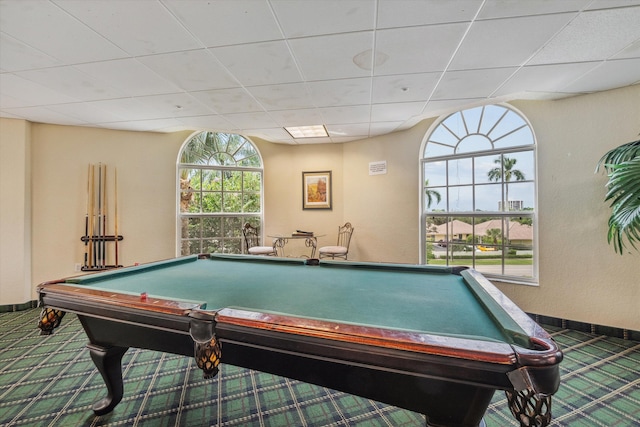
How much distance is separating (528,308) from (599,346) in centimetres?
62

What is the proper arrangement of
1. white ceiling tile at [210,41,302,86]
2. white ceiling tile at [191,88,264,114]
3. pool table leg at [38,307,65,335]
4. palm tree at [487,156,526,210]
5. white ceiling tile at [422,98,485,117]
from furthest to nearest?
palm tree at [487,156,526,210]
white ceiling tile at [422,98,485,117]
white ceiling tile at [191,88,264,114]
white ceiling tile at [210,41,302,86]
pool table leg at [38,307,65,335]

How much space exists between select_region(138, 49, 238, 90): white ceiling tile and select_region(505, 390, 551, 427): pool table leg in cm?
248

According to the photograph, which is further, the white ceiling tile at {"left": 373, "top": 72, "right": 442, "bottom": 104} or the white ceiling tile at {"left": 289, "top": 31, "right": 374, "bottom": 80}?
the white ceiling tile at {"left": 373, "top": 72, "right": 442, "bottom": 104}

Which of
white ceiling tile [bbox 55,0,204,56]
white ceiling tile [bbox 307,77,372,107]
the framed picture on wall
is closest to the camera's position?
white ceiling tile [bbox 55,0,204,56]

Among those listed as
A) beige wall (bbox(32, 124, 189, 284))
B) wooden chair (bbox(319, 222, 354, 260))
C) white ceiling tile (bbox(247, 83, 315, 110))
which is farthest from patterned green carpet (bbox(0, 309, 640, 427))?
white ceiling tile (bbox(247, 83, 315, 110))

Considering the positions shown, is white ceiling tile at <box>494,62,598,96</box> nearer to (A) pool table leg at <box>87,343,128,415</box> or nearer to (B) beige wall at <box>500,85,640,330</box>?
(B) beige wall at <box>500,85,640,330</box>

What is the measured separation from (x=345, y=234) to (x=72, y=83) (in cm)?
373

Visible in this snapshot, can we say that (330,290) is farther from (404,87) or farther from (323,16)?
(404,87)

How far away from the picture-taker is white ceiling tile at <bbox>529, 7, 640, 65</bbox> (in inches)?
62.7

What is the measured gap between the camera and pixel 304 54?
199 centimetres

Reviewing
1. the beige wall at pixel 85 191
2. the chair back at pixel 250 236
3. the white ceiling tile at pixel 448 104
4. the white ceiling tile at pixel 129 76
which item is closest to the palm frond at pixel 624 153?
the white ceiling tile at pixel 448 104

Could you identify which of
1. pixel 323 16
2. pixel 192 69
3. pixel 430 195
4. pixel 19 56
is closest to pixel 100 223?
pixel 19 56

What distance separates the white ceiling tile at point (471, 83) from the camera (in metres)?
2.28

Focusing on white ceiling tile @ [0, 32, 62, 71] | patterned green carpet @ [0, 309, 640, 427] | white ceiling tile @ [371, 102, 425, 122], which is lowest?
patterned green carpet @ [0, 309, 640, 427]
